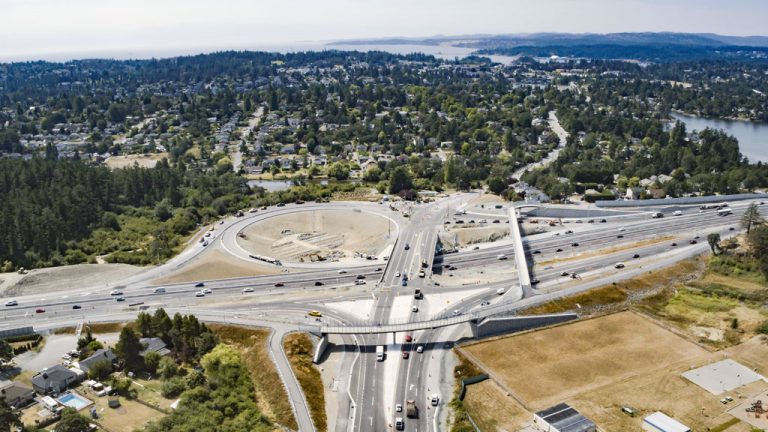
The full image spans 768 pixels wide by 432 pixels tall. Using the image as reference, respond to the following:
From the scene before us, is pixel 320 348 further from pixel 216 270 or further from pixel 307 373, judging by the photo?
pixel 216 270

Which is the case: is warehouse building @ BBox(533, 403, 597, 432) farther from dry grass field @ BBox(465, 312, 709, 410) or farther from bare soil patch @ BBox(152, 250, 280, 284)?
bare soil patch @ BBox(152, 250, 280, 284)

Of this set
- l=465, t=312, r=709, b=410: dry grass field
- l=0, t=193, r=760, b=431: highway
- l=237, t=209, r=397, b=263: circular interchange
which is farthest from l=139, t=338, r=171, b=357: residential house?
l=465, t=312, r=709, b=410: dry grass field

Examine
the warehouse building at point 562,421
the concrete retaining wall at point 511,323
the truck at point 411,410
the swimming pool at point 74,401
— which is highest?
the concrete retaining wall at point 511,323

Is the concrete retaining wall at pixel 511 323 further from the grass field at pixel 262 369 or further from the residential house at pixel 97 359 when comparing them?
the residential house at pixel 97 359

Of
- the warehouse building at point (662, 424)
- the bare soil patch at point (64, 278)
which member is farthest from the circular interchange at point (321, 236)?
the warehouse building at point (662, 424)

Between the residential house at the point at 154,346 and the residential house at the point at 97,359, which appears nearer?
the residential house at the point at 97,359

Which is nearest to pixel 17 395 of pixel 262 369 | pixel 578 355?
pixel 262 369
